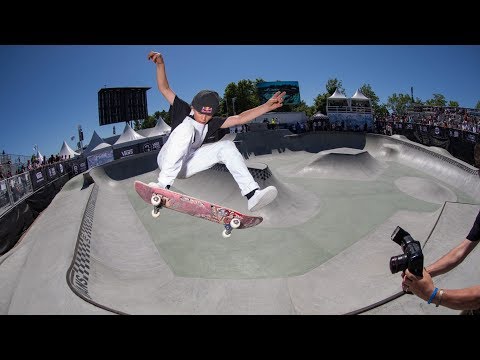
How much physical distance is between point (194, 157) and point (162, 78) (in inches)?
39.8

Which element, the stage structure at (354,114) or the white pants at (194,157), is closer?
the white pants at (194,157)

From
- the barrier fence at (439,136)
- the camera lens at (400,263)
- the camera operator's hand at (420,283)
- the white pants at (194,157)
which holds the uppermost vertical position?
the white pants at (194,157)

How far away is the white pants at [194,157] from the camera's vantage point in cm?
336

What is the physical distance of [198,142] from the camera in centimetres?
362

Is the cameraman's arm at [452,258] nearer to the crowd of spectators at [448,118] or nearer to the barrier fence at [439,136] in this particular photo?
the barrier fence at [439,136]

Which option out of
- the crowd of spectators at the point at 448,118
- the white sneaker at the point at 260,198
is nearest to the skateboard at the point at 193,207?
the white sneaker at the point at 260,198

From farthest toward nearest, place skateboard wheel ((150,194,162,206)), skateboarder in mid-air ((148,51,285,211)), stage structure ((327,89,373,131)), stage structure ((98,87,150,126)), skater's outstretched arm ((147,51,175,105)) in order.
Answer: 1. stage structure ((327,89,373,131))
2. stage structure ((98,87,150,126))
3. skateboard wheel ((150,194,162,206))
4. skateboarder in mid-air ((148,51,285,211))
5. skater's outstretched arm ((147,51,175,105))

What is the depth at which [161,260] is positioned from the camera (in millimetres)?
9234

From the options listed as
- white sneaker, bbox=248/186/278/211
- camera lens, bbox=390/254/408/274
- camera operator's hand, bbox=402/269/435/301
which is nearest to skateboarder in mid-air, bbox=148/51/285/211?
Result: white sneaker, bbox=248/186/278/211

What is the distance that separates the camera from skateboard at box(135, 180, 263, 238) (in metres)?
3.58

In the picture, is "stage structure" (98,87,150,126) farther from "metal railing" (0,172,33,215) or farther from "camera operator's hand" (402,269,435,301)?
"metal railing" (0,172,33,215)
